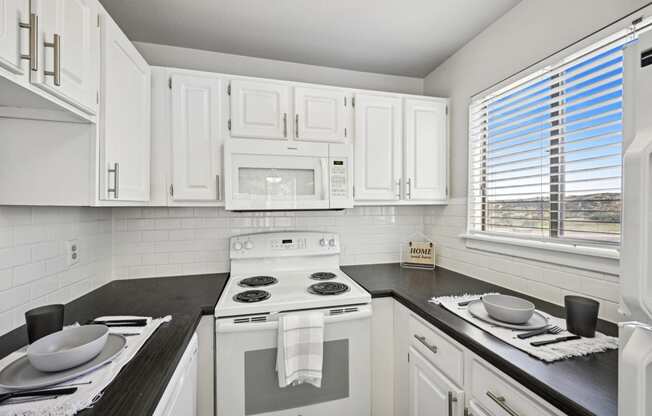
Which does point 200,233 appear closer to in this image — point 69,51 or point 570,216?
point 69,51

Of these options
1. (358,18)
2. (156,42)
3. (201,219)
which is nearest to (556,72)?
(358,18)

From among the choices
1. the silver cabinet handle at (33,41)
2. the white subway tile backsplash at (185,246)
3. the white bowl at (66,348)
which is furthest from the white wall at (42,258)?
the silver cabinet handle at (33,41)

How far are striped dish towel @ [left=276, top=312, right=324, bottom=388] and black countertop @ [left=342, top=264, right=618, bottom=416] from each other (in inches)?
Answer: 17.7

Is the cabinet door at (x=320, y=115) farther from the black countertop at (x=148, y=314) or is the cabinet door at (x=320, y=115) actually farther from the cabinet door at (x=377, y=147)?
the black countertop at (x=148, y=314)

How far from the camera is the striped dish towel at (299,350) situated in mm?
1422

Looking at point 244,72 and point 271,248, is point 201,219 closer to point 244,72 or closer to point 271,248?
point 271,248

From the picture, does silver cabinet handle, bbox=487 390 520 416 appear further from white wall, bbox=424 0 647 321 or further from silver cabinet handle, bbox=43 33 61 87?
silver cabinet handle, bbox=43 33 61 87

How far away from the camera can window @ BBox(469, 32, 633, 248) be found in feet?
3.98

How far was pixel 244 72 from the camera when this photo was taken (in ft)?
7.05

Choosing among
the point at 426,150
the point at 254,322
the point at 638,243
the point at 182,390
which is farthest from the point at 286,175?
the point at 638,243

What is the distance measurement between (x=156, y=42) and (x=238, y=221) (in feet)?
4.34

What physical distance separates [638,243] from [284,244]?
71.6 inches

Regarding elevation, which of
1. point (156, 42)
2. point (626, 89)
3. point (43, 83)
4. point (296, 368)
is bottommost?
point (296, 368)

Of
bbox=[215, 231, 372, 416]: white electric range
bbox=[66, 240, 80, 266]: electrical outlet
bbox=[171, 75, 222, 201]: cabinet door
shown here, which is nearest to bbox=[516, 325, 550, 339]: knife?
bbox=[215, 231, 372, 416]: white electric range
